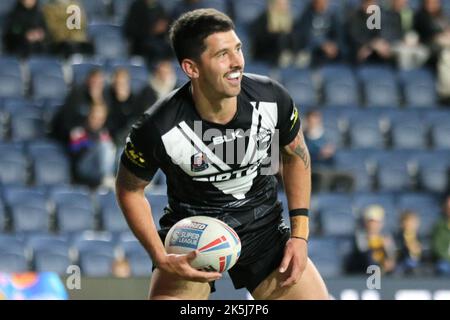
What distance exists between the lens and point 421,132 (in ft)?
40.7

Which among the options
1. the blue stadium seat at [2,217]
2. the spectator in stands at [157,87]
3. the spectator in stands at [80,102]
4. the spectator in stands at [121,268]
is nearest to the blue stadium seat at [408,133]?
the spectator in stands at [157,87]

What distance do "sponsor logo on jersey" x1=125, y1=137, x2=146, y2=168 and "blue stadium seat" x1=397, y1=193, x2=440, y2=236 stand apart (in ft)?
21.4

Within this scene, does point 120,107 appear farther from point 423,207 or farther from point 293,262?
point 293,262

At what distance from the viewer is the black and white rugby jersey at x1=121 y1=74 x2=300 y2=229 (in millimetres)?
5320

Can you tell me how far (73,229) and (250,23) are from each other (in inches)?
148

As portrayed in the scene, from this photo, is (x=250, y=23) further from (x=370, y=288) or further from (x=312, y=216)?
(x=370, y=288)

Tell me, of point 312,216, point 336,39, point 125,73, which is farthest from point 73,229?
point 336,39

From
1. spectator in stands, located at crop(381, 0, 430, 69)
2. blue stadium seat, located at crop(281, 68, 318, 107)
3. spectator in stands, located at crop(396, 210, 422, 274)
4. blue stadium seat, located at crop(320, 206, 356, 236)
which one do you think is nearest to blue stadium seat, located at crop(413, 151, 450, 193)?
spectator in stands, located at crop(396, 210, 422, 274)

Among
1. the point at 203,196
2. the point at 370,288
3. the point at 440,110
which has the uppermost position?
the point at 440,110

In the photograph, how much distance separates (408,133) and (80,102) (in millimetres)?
3800

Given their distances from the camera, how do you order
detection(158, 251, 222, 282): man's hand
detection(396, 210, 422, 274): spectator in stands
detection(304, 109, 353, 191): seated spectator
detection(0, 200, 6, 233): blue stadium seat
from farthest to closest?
detection(304, 109, 353, 191): seated spectator, detection(0, 200, 6, 233): blue stadium seat, detection(396, 210, 422, 274): spectator in stands, detection(158, 251, 222, 282): man's hand

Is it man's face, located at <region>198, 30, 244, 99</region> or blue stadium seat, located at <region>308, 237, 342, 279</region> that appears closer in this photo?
man's face, located at <region>198, 30, 244, 99</region>

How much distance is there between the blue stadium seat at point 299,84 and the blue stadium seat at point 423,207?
67.6 inches

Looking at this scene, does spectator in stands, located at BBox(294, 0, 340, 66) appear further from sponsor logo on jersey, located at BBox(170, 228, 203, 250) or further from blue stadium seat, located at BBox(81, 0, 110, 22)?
sponsor logo on jersey, located at BBox(170, 228, 203, 250)
